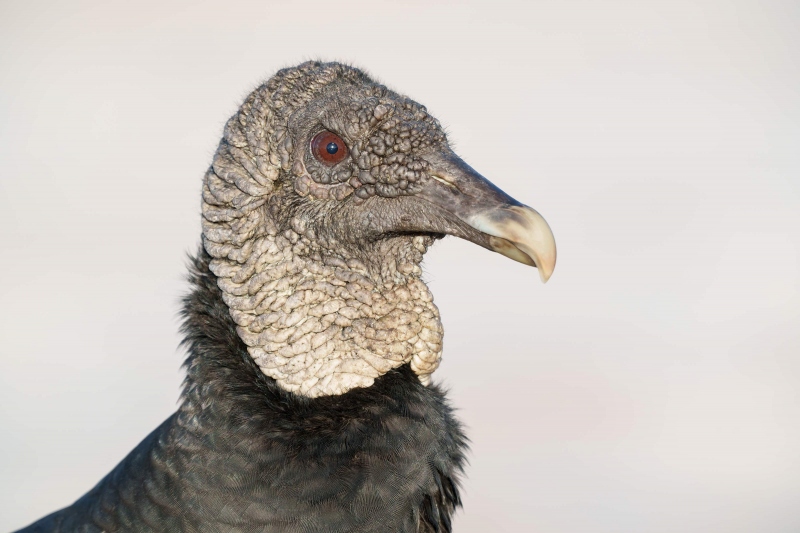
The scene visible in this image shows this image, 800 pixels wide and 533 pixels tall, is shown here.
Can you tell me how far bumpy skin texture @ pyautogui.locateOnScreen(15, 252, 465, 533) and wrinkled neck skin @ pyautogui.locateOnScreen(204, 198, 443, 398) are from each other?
73 millimetres

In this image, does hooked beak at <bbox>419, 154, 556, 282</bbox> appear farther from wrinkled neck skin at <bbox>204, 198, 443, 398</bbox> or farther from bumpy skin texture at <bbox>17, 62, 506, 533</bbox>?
wrinkled neck skin at <bbox>204, 198, 443, 398</bbox>

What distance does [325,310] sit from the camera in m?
3.21

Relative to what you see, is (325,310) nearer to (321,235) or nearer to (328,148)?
(321,235)

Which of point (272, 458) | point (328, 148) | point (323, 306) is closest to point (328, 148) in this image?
point (328, 148)

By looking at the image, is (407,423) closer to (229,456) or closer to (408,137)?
(229,456)

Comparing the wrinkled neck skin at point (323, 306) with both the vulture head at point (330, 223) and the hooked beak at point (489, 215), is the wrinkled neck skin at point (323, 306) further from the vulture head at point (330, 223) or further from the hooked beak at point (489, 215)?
the hooked beak at point (489, 215)

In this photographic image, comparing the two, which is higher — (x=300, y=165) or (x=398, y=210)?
(x=300, y=165)

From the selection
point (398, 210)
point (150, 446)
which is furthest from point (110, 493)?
point (398, 210)

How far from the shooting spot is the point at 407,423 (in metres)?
3.13

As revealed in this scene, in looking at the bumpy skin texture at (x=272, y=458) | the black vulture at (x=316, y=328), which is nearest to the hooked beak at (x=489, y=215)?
the black vulture at (x=316, y=328)

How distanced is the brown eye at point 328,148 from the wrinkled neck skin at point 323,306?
0.26 m

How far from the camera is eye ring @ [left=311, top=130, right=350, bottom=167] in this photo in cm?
327

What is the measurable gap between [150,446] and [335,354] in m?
0.82

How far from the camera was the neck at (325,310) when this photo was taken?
3.15 metres
